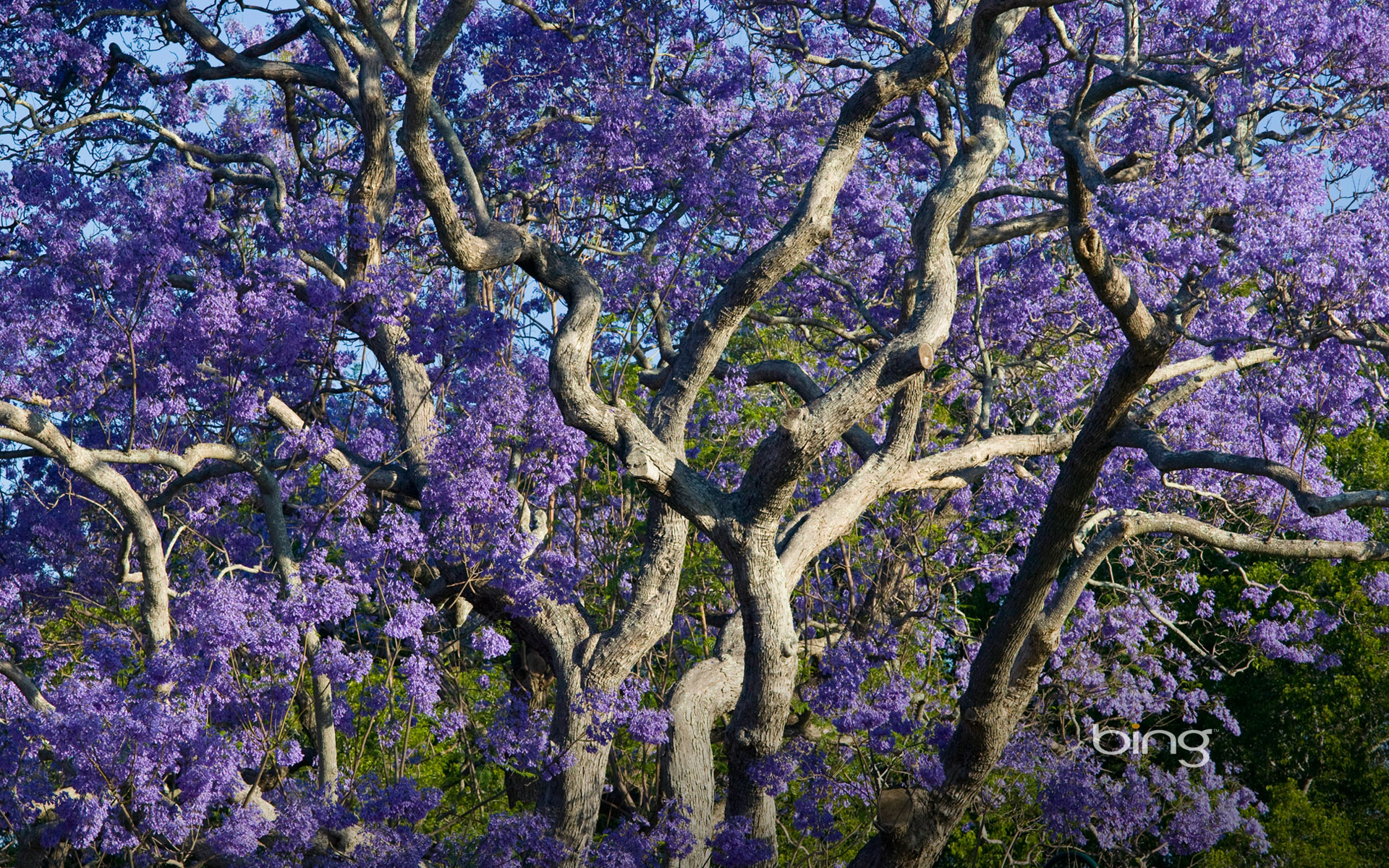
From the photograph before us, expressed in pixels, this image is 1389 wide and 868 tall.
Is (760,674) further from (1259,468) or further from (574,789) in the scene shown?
(1259,468)

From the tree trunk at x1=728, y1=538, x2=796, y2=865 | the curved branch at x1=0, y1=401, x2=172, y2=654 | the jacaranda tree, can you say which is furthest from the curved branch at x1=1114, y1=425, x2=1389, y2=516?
the curved branch at x1=0, y1=401, x2=172, y2=654

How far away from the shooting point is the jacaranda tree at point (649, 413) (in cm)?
655

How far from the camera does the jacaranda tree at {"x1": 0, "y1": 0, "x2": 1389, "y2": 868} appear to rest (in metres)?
6.55

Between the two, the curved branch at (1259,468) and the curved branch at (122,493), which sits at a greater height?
the curved branch at (1259,468)

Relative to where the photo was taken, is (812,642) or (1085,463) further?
(812,642)

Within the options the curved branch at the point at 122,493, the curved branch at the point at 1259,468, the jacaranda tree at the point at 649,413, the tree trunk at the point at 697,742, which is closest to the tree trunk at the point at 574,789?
the jacaranda tree at the point at 649,413

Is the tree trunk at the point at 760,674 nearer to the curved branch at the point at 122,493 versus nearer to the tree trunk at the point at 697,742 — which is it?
the tree trunk at the point at 697,742

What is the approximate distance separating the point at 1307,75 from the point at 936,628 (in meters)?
4.92

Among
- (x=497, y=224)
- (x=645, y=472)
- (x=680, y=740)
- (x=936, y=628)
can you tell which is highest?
(x=497, y=224)

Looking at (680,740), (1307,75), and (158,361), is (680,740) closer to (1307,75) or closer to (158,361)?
(158,361)

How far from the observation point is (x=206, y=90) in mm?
10570

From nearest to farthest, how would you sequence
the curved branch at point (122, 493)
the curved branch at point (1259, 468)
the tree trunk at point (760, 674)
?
the curved branch at point (1259, 468)
the tree trunk at point (760, 674)
the curved branch at point (122, 493)

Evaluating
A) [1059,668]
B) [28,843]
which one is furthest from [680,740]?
[28,843]

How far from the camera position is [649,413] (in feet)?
26.1
